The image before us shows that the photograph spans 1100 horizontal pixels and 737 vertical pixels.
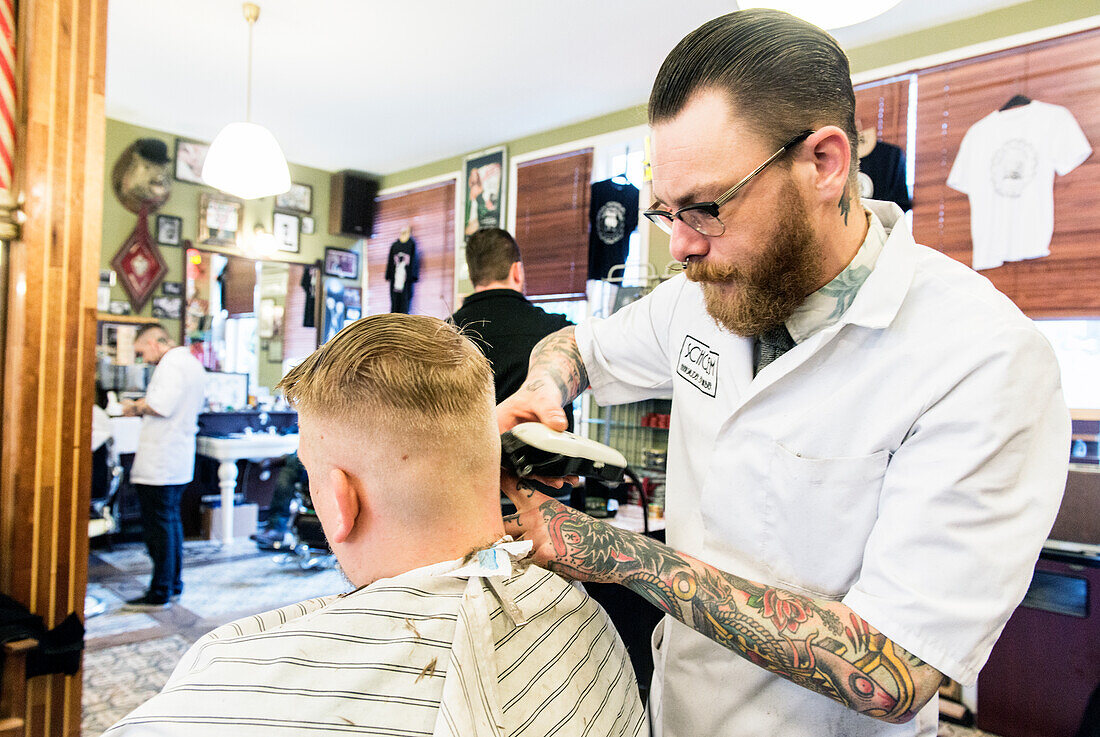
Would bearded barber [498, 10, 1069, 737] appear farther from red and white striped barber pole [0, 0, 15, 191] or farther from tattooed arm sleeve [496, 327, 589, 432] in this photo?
red and white striped barber pole [0, 0, 15, 191]

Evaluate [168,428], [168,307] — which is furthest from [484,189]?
[168,428]

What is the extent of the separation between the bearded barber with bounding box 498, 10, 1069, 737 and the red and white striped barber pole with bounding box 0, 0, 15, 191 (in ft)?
4.02

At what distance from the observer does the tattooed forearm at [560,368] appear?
56.3 inches

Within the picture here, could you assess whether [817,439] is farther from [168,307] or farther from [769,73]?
[168,307]

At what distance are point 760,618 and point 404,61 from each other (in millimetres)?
4487

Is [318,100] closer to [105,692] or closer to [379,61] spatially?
[379,61]

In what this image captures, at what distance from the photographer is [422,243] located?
6.95 metres

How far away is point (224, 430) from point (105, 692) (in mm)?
2945

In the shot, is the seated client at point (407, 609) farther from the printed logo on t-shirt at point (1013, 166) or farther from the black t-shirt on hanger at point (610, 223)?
the black t-shirt on hanger at point (610, 223)

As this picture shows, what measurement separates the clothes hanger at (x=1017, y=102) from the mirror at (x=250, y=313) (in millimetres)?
5325

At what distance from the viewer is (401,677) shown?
878 millimetres

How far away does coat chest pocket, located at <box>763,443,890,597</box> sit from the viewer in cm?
103

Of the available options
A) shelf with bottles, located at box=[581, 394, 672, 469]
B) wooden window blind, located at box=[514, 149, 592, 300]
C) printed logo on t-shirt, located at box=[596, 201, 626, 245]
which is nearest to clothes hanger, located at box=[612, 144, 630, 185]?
printed logo on t-shirt, located at box=[596, 201, 626, 245]

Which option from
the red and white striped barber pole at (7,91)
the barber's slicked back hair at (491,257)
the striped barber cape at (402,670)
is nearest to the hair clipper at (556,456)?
the striped barber cape at (402,670)
